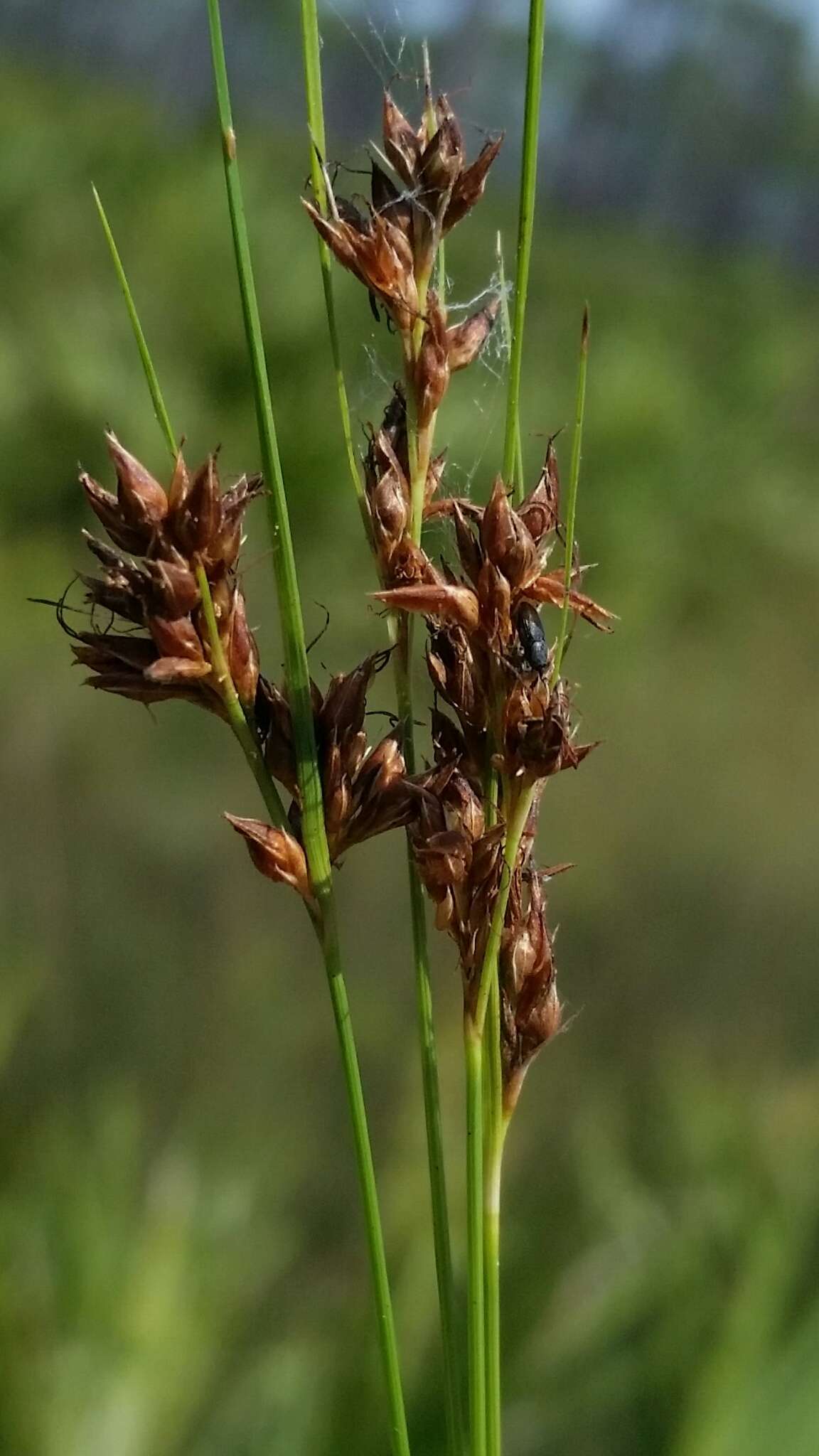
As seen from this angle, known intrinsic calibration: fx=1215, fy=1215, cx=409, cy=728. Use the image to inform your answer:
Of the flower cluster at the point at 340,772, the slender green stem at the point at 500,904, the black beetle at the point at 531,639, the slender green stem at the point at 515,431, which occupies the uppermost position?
the slender green stem at the point at 515,431

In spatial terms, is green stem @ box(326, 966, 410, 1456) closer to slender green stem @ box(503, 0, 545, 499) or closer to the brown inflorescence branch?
the brown inflorescence branch

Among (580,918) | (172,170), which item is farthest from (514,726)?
(172,170)

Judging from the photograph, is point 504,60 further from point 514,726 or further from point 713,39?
point 514,726

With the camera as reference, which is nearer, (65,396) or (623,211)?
(65,396)

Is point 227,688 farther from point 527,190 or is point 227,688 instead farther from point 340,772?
point 527,190

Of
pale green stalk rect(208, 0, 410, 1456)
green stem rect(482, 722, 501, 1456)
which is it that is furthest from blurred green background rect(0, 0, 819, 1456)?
green stem rect(482, 722, 501, 1456)

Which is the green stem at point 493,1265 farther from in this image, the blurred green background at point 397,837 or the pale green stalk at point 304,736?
the blurred green background at point 397,837

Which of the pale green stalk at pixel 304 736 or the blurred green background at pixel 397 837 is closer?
the pale green stalk at pixel 304 736

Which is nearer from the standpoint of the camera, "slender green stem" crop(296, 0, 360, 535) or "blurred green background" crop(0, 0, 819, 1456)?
"slender green stem" crop(296, 0, 360, 535)

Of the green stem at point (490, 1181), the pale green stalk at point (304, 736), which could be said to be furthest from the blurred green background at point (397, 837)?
the green stem at point (490, 1181)
